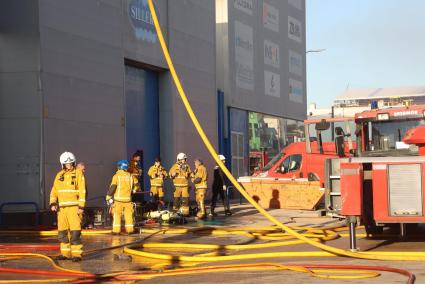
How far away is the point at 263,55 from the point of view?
37125 millimetres

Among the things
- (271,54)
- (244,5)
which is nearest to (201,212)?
(244,5)

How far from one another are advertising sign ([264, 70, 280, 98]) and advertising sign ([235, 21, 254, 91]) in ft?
7.77

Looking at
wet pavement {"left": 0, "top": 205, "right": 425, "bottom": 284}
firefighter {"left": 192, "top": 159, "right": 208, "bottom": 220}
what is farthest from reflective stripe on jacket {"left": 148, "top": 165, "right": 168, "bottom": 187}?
wet pavement {"left": 0, "top": 205, "right": 425, "bottom": 284}

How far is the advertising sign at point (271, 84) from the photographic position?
37500 mm

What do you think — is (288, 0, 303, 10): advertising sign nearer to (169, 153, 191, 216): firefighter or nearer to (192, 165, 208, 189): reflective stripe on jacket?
(192, 165, 208, 189): reflective stripe on jacket

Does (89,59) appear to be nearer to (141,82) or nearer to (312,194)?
Answer: (141,82)

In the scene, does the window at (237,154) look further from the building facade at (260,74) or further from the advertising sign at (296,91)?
the advertising sign at (296,91)

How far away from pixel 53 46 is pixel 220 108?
13.2 m

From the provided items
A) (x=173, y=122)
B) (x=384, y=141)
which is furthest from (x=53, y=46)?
(x=384, y=141)

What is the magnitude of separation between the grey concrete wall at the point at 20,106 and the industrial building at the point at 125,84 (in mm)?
27

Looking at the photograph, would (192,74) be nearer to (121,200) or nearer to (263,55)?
(263,55)

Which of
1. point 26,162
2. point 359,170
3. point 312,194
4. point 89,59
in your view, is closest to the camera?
point 359,170

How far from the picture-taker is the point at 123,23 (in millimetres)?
22812

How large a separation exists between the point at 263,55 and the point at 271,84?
1.99m
